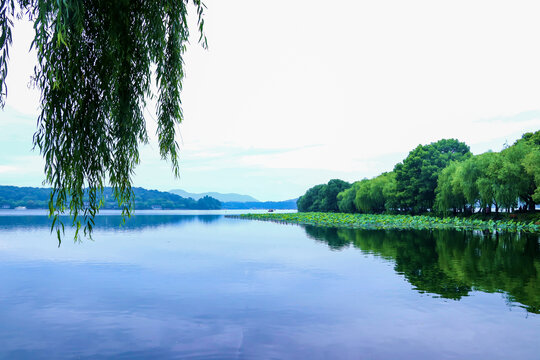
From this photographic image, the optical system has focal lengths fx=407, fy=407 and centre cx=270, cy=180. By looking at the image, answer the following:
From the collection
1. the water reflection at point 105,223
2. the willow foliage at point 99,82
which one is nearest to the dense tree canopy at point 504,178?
the water reflection at point 105,223

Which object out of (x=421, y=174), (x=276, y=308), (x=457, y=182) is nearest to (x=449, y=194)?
(x=457, y=182)

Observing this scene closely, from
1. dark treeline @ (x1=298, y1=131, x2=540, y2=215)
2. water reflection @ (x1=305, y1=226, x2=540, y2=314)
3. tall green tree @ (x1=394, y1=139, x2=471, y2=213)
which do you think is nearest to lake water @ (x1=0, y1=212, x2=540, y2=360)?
water reflection @ (x1=305, y1=226, x2=540, y2=314)

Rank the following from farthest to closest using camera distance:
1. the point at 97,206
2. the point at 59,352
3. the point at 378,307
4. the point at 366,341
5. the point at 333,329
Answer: the point at 378,307 < the point at 333,329 < the point at 366,341 < the point at 59,352 < the point at 97,206

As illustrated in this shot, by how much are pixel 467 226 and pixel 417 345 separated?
43.5 m

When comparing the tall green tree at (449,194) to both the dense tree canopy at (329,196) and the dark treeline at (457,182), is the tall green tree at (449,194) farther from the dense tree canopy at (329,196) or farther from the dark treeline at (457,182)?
the dense tree canopy at (329,196)

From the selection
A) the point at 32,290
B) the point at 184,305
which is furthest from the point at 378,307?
the point at 32,290

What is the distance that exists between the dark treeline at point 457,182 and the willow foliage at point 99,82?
134 feet

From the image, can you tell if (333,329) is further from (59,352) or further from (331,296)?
(59,352)

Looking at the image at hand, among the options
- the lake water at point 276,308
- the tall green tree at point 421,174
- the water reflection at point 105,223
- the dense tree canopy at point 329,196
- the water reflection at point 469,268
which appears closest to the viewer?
the lake water at point 276,308

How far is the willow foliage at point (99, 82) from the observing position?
4840mm

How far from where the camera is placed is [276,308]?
36.4ft

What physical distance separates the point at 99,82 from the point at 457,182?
4965 centimetres

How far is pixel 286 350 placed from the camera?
7.96 meters

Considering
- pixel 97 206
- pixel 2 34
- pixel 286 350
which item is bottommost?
pixel 286 350
